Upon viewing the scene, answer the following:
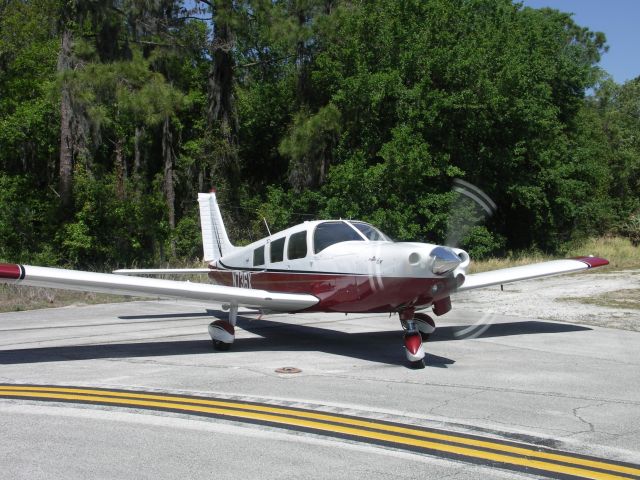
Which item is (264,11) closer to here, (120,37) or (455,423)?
(120,37)

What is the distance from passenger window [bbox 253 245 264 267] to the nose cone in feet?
14.0

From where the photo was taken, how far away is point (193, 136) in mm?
36375

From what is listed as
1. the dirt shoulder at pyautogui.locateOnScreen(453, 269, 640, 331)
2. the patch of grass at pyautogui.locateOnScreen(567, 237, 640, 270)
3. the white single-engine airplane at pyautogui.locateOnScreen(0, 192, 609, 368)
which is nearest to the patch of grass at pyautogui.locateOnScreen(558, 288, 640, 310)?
the dirt shoulder at pyautogui.locateOnScreen(453, 269, 640, 331)

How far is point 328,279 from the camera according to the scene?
11219 millimetres

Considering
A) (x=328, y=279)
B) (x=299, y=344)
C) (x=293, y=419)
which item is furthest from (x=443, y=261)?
(x=299, y=344)

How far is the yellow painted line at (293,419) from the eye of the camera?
18.4 ft

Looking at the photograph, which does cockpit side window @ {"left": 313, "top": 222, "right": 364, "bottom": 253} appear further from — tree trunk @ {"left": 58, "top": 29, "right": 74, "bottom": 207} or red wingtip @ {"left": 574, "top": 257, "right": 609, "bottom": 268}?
tree trunk @ {"left": 58, "top": 29, "right": 74, "bottom": 207}

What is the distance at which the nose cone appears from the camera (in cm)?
955

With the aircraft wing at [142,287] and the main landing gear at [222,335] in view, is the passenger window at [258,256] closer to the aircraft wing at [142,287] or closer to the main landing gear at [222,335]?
the aircraft wing at [142,287]

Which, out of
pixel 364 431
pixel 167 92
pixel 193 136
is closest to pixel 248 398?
pixel 364 431

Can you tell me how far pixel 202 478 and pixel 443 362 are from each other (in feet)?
19.1

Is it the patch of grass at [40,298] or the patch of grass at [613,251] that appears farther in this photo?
the patch of grass at [613,251]

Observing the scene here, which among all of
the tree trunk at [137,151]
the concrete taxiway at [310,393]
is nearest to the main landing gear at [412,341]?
the concrete taxiway at [310,393]

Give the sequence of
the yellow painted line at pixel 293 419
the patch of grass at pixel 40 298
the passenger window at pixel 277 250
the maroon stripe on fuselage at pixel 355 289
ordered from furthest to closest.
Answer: the patch of grass at pixel 40 298
the passenger window at pixel 277 250
the maroon stripe on fuselage at pixel 355 289
the yellow painted line at pixel 293 419
